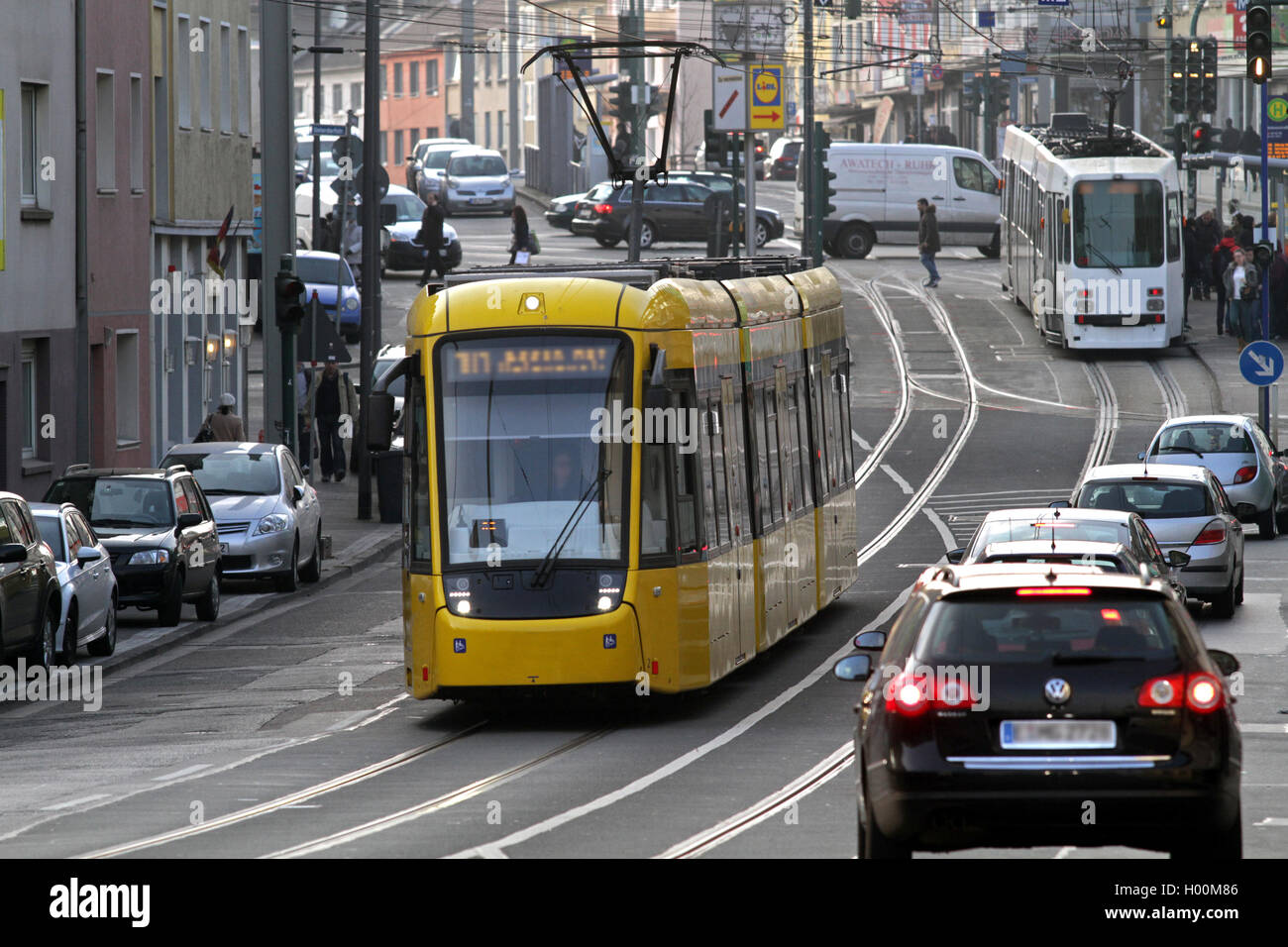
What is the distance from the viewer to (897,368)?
→ 49844mm

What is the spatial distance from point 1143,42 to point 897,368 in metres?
36.0

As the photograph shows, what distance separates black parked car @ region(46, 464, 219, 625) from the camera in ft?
84.4

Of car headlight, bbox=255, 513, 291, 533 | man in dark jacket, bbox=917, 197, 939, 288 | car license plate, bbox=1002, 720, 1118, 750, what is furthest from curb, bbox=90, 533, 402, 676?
man in dark jacket, bbox=917, 197, 939, 288

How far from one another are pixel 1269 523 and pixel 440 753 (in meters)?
20.2

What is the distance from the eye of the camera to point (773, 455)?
68.6 ft

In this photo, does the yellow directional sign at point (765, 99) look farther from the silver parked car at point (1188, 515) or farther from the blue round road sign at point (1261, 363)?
the silver parked car at point (1188, 515)

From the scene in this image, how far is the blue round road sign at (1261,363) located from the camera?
3834 centimetres

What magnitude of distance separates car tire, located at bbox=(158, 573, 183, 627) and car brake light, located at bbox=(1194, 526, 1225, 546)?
10.3m

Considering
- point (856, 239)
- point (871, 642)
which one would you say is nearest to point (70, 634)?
point (871, 642)

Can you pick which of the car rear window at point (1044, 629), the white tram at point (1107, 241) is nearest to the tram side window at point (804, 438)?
the car rear window at point (1044, 629)

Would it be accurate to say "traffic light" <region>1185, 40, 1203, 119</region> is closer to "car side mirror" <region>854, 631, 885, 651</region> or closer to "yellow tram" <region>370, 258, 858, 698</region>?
"yellow tram" <region>370, 258, 858, 698</region>

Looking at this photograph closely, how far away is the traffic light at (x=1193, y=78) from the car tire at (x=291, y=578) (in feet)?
87.6

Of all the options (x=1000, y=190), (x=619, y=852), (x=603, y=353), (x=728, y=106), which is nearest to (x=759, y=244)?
(x=1000, y=190)
